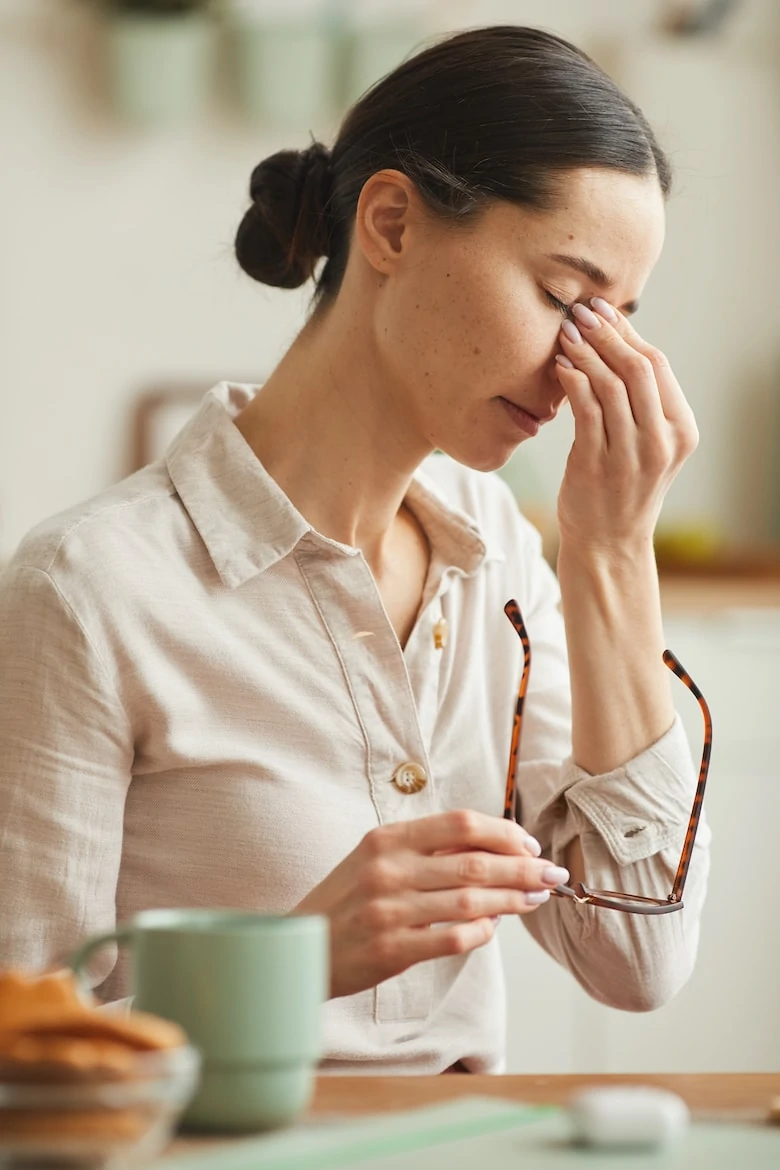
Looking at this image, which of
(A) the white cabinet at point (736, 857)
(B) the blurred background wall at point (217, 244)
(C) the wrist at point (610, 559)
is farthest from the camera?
(B) the blurred background wall at point (217, 244)

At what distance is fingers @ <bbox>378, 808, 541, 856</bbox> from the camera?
79 centimetres

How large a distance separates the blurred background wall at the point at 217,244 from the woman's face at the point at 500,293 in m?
1.64

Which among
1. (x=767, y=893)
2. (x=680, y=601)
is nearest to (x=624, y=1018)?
(x=767, y=893)

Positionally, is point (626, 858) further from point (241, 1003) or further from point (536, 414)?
point (241, 1003)

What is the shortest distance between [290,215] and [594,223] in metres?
0.31

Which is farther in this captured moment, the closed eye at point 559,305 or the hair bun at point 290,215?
the hair bun at point 290,215

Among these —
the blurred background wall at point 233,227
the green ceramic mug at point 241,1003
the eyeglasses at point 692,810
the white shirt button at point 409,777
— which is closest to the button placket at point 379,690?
the white shirt button at point 409,777

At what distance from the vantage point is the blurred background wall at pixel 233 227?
110 inches

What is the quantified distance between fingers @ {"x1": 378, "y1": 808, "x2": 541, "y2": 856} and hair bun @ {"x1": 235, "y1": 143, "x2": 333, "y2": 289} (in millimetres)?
616

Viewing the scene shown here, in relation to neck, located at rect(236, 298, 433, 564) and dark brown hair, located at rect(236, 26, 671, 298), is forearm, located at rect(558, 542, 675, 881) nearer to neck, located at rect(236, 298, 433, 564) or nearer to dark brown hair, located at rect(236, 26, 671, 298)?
neck, located at rect(236, 298, 433, 564)

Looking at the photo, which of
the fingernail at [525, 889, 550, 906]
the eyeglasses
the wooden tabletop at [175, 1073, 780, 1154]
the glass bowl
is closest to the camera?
the glass bowl

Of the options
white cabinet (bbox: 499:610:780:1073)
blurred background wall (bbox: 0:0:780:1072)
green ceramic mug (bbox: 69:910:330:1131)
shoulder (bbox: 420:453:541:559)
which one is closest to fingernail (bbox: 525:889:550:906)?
green ceramic mug (bbox: 69:910:330:1131)

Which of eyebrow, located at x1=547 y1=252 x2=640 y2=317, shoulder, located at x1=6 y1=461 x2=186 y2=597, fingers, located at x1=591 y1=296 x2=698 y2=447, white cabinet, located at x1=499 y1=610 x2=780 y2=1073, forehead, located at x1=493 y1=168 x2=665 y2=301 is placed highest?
forehead, located at x1=493 y1=168 x2=665 y2=301

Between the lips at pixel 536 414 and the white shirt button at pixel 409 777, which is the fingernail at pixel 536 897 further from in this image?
the lips at pixel 536 414
